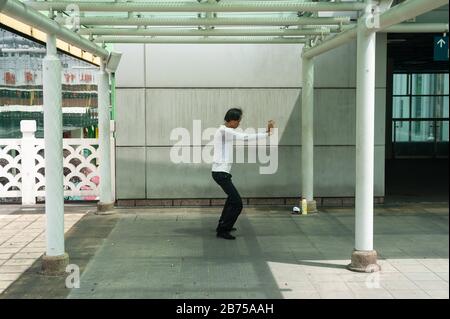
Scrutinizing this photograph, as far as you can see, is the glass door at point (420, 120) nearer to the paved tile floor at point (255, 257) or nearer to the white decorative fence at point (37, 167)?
the paved tile floor at point (255, 257)

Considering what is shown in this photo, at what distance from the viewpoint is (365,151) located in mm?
5613

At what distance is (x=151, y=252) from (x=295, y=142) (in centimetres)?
394

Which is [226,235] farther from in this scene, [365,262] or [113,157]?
[113,157]

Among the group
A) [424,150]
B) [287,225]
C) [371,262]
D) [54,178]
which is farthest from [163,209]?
[424,150]

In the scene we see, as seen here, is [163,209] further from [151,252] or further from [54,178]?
[54,178]

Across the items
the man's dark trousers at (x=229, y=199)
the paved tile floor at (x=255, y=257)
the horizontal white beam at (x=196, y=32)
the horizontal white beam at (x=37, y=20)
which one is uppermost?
the horizontal white beam at (x=196, y=32)

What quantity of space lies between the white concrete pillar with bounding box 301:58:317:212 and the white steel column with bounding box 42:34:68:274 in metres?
4.29

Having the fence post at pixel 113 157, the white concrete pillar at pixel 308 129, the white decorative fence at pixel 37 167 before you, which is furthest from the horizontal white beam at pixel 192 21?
the white decorative fence at pixel 37 167

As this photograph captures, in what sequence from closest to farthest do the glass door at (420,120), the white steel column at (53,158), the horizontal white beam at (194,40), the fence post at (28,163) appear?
1. the white steel column at (53,158)
2. the horizontal white beam at (194,40)
3. the fence post at (28,163)
4. the glass door at (420,120)

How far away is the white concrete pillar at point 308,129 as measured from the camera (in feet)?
28.5

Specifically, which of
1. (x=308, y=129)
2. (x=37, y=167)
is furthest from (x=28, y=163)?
(x=308, y=129)

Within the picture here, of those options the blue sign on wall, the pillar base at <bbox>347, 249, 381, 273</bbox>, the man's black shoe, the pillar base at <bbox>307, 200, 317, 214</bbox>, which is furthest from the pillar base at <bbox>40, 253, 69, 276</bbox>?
the blue sign on wall

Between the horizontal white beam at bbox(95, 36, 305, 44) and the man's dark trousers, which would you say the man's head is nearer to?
the man's dark trousers

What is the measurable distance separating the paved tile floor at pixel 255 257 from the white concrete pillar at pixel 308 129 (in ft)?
1.45
